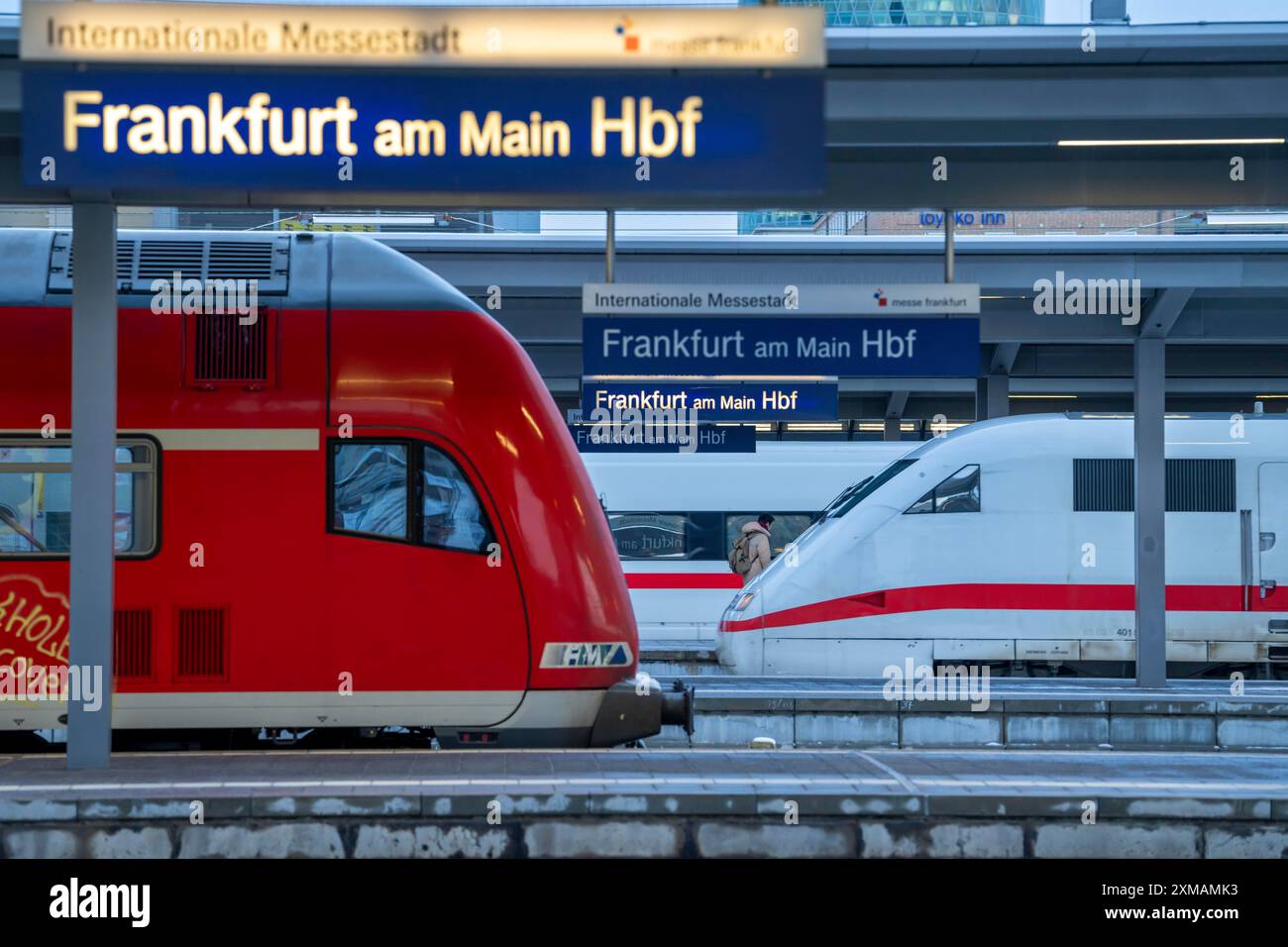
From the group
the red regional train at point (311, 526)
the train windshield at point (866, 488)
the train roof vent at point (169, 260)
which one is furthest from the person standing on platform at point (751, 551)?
the train roof vent at point (169, 260)

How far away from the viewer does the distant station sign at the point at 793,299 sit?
34.4 ft

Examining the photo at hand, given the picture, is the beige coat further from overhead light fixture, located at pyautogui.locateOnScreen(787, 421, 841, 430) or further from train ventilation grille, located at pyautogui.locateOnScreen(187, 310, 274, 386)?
train ventilation grille, located at pyautogui.locateOnScreen(187, 310, 274, 386)

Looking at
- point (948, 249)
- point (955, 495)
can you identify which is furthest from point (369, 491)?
point (955, 495)

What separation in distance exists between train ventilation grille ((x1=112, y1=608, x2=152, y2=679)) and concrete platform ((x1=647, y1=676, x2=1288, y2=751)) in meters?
4.94

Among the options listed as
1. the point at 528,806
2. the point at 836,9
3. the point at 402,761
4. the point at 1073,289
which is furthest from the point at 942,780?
the point at 1073,289

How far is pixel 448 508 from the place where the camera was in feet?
29.2

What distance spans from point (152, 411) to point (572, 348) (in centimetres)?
1056

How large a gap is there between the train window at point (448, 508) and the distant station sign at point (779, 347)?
9.26ft

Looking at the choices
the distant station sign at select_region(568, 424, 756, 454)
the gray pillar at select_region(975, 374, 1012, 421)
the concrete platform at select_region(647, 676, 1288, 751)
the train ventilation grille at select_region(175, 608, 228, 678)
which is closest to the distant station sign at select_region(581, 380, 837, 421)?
the distant station sign at select_region(568, 424, 756, 454)

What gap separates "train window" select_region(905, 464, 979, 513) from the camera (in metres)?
16.2

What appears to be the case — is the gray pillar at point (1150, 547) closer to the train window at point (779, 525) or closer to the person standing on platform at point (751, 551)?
the person standing on platform at point (751, 551)

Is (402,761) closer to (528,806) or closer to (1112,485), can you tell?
(528,806)

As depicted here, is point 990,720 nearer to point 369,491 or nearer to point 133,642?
point 369,491

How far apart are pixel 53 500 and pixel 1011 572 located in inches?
411
